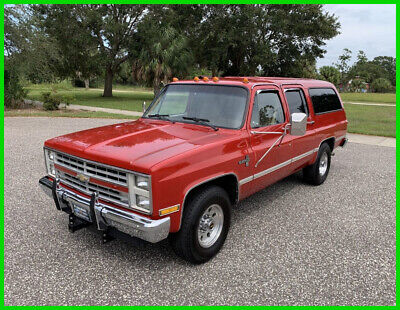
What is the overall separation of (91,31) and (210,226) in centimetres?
3179

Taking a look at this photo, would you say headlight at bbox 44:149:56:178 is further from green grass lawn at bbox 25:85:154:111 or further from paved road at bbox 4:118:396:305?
green grass lawn at bbox 25:85:154:111

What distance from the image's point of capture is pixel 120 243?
13.3 ft

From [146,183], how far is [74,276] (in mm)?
1299

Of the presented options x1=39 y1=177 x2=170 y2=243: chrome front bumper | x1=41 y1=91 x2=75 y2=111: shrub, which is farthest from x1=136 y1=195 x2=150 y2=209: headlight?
x1=41 y1=91 x2=75 y2=111: shrub

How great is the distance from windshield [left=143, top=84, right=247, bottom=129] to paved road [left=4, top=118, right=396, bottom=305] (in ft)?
4.92

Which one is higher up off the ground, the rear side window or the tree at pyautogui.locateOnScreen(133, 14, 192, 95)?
the tree at pyautogui.locateOnScreen(133, 14, 192, 95)

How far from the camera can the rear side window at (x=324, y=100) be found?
5907mm

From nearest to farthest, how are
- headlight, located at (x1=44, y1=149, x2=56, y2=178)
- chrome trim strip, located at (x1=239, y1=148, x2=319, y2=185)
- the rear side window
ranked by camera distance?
headlight, located at (x1=44, y1=149, x2=56, y2=178)
chrome trim strip, located at (x1=239, y1=148, x2=319, y2=185)
the rear side window

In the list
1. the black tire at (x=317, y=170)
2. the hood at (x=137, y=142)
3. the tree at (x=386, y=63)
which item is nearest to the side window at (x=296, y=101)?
the black tire at (x=317, y=170)

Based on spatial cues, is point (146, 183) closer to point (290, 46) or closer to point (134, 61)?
point (134, 61)

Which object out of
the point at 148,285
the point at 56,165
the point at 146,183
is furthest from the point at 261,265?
the point at 56,165

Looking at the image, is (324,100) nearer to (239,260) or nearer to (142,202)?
(239,260)

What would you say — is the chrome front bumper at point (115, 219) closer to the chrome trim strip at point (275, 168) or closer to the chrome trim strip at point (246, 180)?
the chrome trim strip at point (246, 180)

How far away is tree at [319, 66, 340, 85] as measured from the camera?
7012 centimetres
